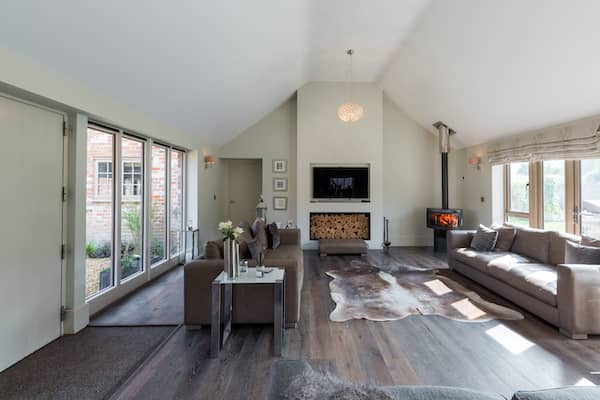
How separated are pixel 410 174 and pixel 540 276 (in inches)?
156

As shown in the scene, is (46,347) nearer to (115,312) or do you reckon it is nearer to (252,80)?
(115,312)

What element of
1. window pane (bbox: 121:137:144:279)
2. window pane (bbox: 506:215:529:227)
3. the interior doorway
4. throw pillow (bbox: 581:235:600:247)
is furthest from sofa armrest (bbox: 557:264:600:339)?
the interior doorway

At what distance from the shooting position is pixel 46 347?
88.3 inches

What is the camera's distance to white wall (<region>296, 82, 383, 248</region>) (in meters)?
6.14

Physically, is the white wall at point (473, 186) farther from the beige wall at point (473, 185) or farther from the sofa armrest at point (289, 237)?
the sofa armrest at point (289, 237)

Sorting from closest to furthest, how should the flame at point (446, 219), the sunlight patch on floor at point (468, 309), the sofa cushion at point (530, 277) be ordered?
the sofa cushion at point (530, 277) → the sunlight patch on floor at point (468, 309) → the flame at point (446, 219)

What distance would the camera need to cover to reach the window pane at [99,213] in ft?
9.41

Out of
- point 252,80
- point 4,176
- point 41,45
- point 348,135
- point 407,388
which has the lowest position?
point 407,388

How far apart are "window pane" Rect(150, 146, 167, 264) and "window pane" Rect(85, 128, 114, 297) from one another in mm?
775

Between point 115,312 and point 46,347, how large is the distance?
2.17ft

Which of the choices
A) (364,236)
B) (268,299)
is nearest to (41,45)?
(268,299)

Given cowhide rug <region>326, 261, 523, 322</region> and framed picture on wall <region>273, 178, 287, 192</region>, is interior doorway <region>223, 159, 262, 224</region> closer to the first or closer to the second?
framed picture on wall <region>273, 178, 287, 192</region>

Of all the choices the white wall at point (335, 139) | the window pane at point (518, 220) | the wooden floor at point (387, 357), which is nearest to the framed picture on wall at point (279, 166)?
the white wall at point (335, 139)

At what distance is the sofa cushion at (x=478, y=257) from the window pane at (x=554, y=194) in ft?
3.63
